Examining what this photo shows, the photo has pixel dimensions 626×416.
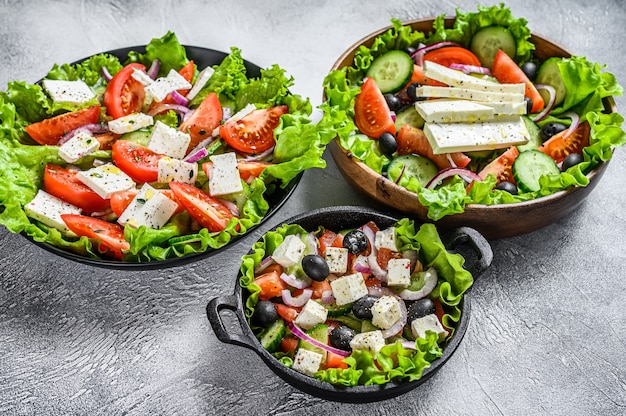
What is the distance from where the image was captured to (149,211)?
269cm

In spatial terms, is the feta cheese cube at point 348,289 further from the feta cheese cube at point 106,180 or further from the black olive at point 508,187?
the feta cheese cube at point 106,180

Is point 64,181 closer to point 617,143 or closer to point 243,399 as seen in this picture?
point 243,399

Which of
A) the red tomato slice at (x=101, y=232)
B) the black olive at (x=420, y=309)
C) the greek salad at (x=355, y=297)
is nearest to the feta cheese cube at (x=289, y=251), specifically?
the greek salad at (x=355, y=297)

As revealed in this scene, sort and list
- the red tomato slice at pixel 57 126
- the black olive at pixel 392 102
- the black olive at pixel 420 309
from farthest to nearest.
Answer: the black olive at pixel 392 102
the red tomato slice at pixel 57 126
the black olive at pixel 420 309

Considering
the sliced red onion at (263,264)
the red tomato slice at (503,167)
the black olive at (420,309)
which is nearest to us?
the black olive at (420,309)

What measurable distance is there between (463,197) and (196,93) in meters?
1.28

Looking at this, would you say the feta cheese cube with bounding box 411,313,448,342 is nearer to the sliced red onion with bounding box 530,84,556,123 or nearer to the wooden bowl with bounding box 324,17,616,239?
the wooden bowl with bounding box 324,17,616,239

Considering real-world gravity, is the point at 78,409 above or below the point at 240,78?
below

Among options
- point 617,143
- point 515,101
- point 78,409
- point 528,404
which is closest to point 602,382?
point 528,404

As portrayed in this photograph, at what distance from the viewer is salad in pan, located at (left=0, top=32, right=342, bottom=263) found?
2.66 meters

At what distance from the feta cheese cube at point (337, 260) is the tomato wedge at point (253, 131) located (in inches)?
25.0

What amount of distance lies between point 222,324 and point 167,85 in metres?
1.24

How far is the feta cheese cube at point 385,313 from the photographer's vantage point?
7.93ft

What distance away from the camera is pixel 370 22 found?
3.92 metres
